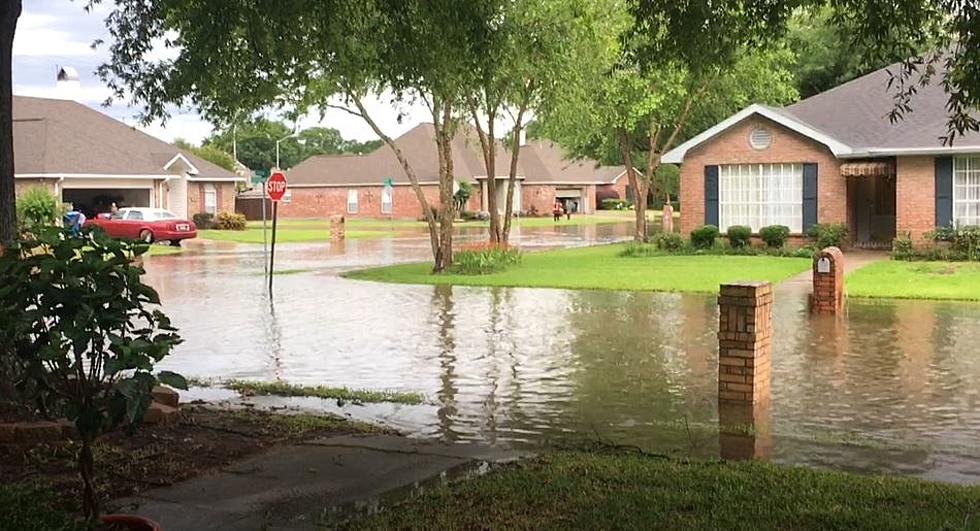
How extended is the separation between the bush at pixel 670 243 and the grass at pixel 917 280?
7.25 m

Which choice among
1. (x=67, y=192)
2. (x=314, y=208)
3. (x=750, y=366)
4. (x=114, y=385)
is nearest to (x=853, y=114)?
(x=750, y=366)

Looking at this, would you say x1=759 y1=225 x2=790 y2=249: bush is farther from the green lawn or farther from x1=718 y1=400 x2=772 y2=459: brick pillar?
x1=718 y1=400 x2=772 y2=459: brick pillar

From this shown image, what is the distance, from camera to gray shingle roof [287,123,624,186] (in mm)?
70938

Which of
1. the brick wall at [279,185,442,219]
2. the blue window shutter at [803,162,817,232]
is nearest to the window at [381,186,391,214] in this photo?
the brick wall at [279,185,442,219]

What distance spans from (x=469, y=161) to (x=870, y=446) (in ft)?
215

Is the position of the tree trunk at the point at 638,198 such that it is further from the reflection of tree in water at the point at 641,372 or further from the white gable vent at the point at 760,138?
the reflection of tree in water at the point at 641,372

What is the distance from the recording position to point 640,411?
978 centimetres

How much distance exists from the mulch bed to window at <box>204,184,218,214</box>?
49.7m

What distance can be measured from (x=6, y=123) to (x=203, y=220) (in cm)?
4953

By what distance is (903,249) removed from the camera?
92.1 feet

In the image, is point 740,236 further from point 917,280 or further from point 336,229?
point 336,229

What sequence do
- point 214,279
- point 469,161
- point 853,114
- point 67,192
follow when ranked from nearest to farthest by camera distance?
point 214,279 → point 853,114 → point 67,192 → point 469,161

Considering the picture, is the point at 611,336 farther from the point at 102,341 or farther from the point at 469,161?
the point at 469,161

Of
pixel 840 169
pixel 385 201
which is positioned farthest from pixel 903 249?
pixel 385 201
